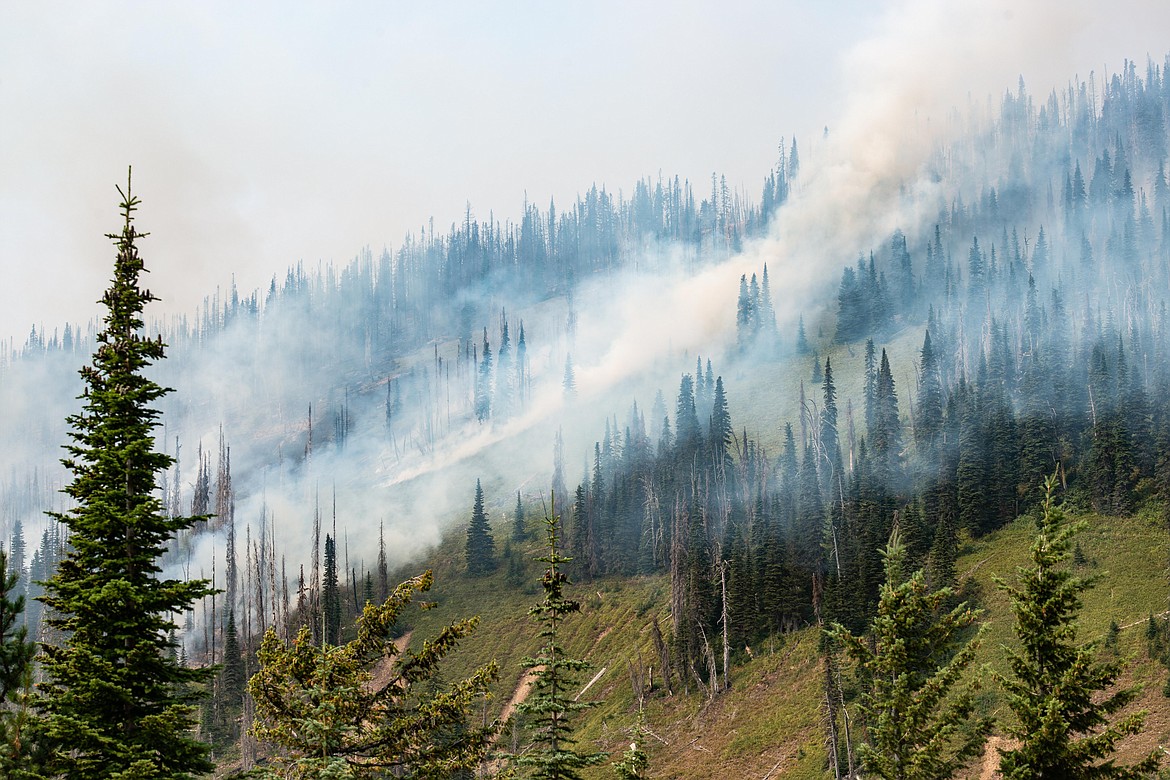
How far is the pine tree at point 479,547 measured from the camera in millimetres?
165625

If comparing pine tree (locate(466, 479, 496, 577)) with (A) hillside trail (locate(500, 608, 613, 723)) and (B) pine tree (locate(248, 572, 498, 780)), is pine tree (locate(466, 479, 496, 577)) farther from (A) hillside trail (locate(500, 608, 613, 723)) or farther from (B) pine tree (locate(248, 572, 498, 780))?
(B) pine tree (locate(248, 572, 498, 780))

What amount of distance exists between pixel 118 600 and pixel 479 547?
15038 centimetres

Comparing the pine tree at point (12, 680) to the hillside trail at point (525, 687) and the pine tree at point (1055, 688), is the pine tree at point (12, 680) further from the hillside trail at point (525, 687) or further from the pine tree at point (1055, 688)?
the hillside trail at point (525, 687)

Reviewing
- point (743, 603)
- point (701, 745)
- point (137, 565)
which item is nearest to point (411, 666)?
point (137, 565)

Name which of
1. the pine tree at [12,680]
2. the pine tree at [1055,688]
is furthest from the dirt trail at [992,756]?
the pine tree at [12,680]

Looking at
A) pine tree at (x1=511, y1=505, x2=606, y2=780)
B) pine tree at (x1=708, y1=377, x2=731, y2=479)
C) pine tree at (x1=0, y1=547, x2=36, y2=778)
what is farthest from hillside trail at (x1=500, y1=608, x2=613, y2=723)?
pine tree at (x1=0, y1=547, x2=36, y2=778)

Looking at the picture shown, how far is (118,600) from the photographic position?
20.4 m

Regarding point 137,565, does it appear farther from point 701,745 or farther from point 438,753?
point 701,745

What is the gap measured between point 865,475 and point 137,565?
117 meters

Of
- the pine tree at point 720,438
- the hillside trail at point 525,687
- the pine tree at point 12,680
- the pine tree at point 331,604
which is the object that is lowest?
the hillside trail at point 525,687

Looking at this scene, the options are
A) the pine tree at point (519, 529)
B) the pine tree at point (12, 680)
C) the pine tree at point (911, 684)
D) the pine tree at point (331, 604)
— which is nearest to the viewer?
the pine tree at point (12, 680)

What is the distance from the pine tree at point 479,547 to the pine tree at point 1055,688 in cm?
14561

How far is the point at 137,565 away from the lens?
20875 millimetres

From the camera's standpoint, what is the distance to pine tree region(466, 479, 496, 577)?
543ft
